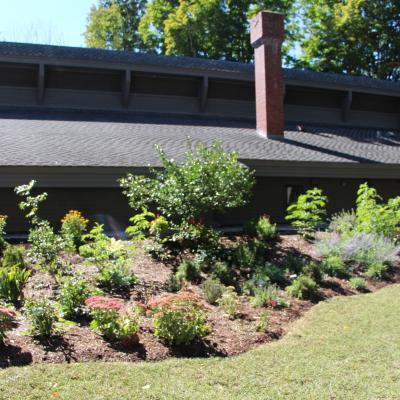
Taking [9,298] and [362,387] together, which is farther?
[9,298]

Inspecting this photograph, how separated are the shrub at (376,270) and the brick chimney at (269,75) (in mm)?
7538

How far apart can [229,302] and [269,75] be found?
38.6 ft

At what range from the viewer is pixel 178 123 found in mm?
17859

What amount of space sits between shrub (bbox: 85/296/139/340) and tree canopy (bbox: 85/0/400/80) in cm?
2819

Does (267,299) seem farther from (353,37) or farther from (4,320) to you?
(353,37)

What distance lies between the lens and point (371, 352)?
6.38m

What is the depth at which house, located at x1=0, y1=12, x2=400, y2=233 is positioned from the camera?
12.7 metres

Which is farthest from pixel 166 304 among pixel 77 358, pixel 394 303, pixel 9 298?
pixel 394 303

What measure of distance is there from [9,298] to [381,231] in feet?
28.1

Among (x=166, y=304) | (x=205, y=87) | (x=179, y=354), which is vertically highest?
(x=205, y=87)

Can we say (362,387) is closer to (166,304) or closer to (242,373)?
(242,373)

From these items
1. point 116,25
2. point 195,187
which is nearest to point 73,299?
point 195,187

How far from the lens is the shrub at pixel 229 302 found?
7650 mm

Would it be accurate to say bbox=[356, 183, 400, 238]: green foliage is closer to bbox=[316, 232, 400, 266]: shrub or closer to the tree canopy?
bbox=[316, 232, 400, 266]: shrub
